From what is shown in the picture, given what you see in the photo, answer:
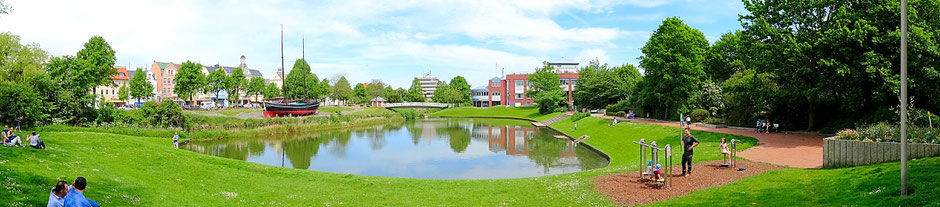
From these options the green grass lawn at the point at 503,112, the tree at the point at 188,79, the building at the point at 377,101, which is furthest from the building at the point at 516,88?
the tree at the point at 188,79

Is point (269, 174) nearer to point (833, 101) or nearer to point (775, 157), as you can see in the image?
point (775, 157)

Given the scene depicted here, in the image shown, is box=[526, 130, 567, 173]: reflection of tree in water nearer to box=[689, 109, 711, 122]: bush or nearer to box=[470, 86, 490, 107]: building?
box=[689, 109, 711, 122]: bush

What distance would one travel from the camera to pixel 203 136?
41.8m

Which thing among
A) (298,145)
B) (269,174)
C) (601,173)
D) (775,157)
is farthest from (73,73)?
(775,157)

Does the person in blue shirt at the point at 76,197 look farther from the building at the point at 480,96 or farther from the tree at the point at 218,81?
the building at the point at 480,96

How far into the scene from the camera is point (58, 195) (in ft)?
28.4

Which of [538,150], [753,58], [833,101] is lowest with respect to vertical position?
[538,150]

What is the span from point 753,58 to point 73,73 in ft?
171

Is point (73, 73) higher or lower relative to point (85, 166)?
higher

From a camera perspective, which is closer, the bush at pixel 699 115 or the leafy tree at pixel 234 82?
the bush at pixel 699 115

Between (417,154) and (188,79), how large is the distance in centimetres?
5308

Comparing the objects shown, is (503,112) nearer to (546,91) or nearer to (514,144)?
(546,91)

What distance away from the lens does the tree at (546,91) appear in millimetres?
79500

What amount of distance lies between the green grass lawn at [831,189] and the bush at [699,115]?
1106 inches
